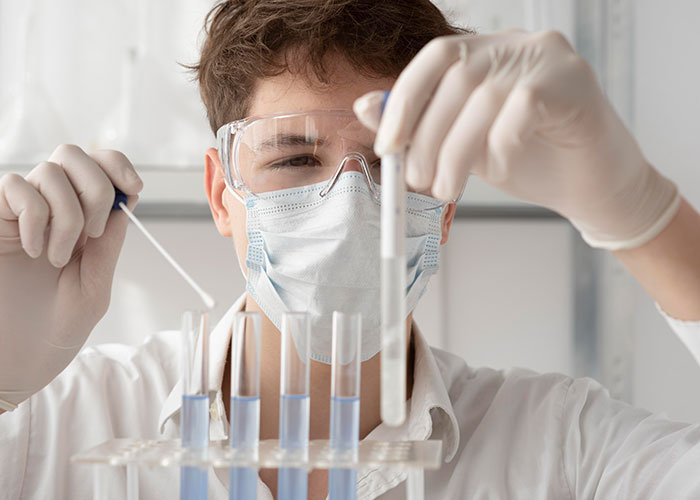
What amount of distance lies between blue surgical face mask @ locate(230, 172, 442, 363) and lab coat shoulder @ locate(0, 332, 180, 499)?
42 cm

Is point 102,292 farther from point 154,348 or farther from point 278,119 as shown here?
point 278,119

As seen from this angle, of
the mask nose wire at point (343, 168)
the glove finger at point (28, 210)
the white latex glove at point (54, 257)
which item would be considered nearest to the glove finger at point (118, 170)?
the white latex glove at point (54, 257)

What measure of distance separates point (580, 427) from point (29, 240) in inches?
45.5

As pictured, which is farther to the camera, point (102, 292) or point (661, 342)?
point (661, 342)

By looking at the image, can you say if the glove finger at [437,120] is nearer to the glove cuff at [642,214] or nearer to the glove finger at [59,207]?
the glove cuff at [642,214]

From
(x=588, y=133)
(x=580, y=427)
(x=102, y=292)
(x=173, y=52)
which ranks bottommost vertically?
(x=580, y=427)

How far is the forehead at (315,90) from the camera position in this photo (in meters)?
1.44

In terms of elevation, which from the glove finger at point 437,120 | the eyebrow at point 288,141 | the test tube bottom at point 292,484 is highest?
the glove finger at point 437,120

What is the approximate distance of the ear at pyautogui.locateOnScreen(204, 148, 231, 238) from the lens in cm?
168

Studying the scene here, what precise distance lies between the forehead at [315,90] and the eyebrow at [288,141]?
0.08 metres

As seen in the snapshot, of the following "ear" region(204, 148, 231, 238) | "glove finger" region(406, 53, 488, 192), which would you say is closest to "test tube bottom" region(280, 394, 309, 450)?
"glove finger" region(406, 53, 488, 192)

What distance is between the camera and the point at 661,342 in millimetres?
2557

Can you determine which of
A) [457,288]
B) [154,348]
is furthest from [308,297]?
[457,288]

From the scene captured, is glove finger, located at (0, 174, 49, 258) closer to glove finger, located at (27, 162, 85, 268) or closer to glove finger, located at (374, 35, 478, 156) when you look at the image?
glove finger, located at (27, 162, 85, 268)
